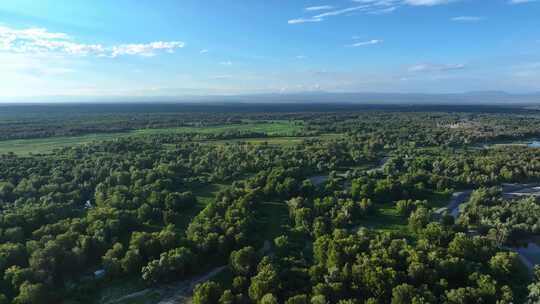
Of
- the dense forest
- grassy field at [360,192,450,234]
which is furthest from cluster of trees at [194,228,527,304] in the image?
grassy field at [360,192,450,234]

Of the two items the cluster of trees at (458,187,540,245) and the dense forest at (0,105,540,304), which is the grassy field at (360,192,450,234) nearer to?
the dense forest at (0,105,540,304)

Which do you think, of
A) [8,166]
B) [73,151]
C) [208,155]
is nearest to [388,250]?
[208,155]

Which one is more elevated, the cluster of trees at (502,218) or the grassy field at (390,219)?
the cluster of trees at (502,218)

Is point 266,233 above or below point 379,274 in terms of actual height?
below

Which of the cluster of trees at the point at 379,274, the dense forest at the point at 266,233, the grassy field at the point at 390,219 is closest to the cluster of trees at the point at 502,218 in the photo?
the dense forest at the point at 266,233

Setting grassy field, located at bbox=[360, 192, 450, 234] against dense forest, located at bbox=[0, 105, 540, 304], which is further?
grassy field, located at bbox=[360, 192, 450, 234]

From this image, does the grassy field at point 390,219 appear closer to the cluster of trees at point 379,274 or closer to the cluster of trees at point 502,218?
the cluster of trees at point 502,218

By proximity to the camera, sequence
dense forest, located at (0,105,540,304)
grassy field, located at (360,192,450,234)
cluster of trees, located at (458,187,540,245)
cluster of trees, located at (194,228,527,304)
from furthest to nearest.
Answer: grassy field, located at (360,192,450,234)
cluster of trees, located at (458,187,540,245)
dense forest, located at (0,105,540,304)
cluster of trees, located at (194,228,527,304)

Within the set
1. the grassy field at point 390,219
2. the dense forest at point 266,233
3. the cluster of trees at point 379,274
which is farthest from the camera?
the grassy field at point 390,219

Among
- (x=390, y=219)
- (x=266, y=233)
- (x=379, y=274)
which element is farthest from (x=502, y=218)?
(x=266, y=233)

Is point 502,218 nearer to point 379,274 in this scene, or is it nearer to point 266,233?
point 379,274

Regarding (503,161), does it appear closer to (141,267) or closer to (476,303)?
(476,303)

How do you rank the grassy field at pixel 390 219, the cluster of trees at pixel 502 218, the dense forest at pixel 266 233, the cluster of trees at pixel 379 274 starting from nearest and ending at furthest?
Result: the cluster of trees at pixel 379 274 < the dense forest at pixel 266 233 < the cluster of trees at pixel 502 218 < the grassy field at pixel 390 219
